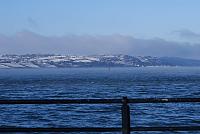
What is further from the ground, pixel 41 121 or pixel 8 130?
pixel 8 130

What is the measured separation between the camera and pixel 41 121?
3291 centimetres

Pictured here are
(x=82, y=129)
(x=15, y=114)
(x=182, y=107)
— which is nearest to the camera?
(x=82, y=129)

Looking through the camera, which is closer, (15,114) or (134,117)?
(134,117)

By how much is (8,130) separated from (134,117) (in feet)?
87.1

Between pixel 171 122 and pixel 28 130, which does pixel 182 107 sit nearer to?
pixel 171 122

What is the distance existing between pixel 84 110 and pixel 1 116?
615cm

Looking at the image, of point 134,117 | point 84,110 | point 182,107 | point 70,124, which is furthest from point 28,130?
point 182,107

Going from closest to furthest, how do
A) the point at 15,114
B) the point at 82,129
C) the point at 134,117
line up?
the point at 82,129, the point at 134,117, the point at 15,114

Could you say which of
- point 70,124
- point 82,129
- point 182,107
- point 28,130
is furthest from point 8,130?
point 182,107

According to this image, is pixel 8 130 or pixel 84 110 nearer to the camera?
pixel 8 130

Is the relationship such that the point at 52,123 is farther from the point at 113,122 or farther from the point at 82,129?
the point at 82,129

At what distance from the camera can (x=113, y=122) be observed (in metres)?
32.4

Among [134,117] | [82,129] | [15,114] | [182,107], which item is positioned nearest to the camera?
[82,129]

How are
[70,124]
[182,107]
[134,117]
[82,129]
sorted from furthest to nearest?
[182,107]
[134,117]
[70,124]
[82,129]
